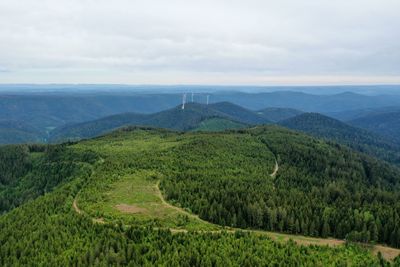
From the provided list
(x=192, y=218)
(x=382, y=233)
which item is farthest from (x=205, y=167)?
(x=382, y=233)

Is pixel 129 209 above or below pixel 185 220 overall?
below

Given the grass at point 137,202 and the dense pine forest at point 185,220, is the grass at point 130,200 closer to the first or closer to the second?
the grass at point 137,202

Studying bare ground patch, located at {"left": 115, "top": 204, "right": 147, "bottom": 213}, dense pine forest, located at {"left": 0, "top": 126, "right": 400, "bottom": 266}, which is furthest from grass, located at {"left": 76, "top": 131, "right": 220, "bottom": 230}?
dense pine forest, located at {"left": 0, "top": 126, "right": 400, "bottom": 266}

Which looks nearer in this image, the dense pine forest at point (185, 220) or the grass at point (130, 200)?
the dense pine forest at point (185, 220)

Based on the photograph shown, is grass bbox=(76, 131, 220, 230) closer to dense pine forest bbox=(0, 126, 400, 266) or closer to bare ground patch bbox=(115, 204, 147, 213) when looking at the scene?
bare ground patch bbox=(115, 204, 147, 213)

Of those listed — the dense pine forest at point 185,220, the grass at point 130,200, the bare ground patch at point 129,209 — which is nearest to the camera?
the dense pine forest at point 185,220

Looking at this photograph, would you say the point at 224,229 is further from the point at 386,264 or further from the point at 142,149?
the point at 142,149

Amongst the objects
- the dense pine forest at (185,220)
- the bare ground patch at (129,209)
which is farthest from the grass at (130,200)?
the dense pine forest at (185,220)

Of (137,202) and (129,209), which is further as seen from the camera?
(137,202)

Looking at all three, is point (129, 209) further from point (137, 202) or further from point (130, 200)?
point (130, 200)

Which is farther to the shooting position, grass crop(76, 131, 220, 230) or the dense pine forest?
grass crop(76, 131, 220, 230)

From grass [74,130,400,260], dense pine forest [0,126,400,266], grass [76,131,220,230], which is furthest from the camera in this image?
grass [76,131,220,230]

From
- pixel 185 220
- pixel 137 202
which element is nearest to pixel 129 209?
pixel 137 202
